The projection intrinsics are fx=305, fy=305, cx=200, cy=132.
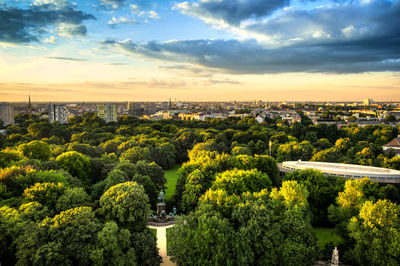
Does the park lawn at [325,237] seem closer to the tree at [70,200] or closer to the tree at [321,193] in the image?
the tree at [321,193]

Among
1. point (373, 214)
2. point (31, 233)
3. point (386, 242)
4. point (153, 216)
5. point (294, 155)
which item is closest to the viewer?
point (31, 233)

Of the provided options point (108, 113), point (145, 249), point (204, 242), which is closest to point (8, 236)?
point (145, 249)

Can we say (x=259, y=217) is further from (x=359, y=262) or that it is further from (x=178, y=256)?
(x=359, y=262)

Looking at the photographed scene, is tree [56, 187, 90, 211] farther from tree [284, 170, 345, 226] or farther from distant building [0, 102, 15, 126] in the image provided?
distant building [0, 102, 15, 126]

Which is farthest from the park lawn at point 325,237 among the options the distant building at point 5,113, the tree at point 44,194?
the distant building at point 5,113

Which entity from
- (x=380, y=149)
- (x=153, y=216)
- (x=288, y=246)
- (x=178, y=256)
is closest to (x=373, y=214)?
(x=288, y=246)
